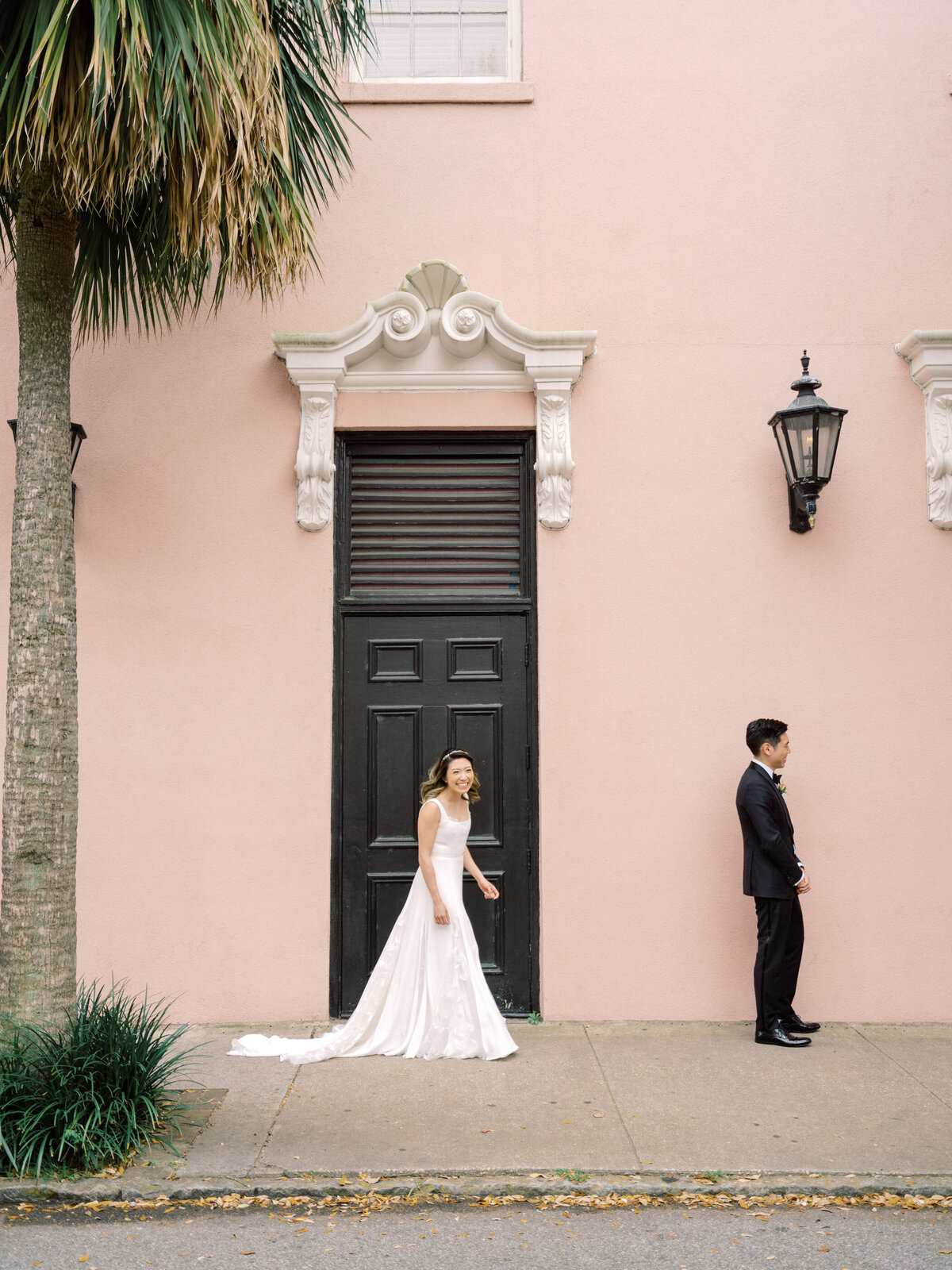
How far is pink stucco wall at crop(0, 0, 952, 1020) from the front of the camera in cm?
631

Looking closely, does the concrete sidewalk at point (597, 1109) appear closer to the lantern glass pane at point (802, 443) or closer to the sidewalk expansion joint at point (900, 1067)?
the sidewalk expansion joint at point (900, 1067)

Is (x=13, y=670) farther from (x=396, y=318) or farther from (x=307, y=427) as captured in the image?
(x=396, y=318)

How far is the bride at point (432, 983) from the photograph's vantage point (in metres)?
5.58

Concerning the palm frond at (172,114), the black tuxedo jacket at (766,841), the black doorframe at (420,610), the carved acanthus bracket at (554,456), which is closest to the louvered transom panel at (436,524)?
the black doorframe at (420,610)

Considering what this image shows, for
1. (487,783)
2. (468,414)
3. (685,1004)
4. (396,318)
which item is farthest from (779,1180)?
(396,318)

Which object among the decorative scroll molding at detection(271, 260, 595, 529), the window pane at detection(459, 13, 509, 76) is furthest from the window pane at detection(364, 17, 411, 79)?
the decorative scroll molding at detection(271, 260, 595, 529)

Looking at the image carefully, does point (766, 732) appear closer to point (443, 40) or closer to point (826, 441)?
point (826, 441)

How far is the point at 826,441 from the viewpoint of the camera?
6148 millimetres

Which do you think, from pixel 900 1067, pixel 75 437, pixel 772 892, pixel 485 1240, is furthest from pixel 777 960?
pixel 75 437

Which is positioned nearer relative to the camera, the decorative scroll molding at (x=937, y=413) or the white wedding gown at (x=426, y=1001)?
the white wedding gown at (x=426, y=1001)

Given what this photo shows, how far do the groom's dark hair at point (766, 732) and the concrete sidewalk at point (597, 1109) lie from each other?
1.71 m

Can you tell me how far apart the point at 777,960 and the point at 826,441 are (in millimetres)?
3056

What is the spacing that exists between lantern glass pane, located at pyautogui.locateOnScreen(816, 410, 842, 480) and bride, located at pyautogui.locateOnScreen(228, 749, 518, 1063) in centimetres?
276

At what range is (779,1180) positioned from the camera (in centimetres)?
405
